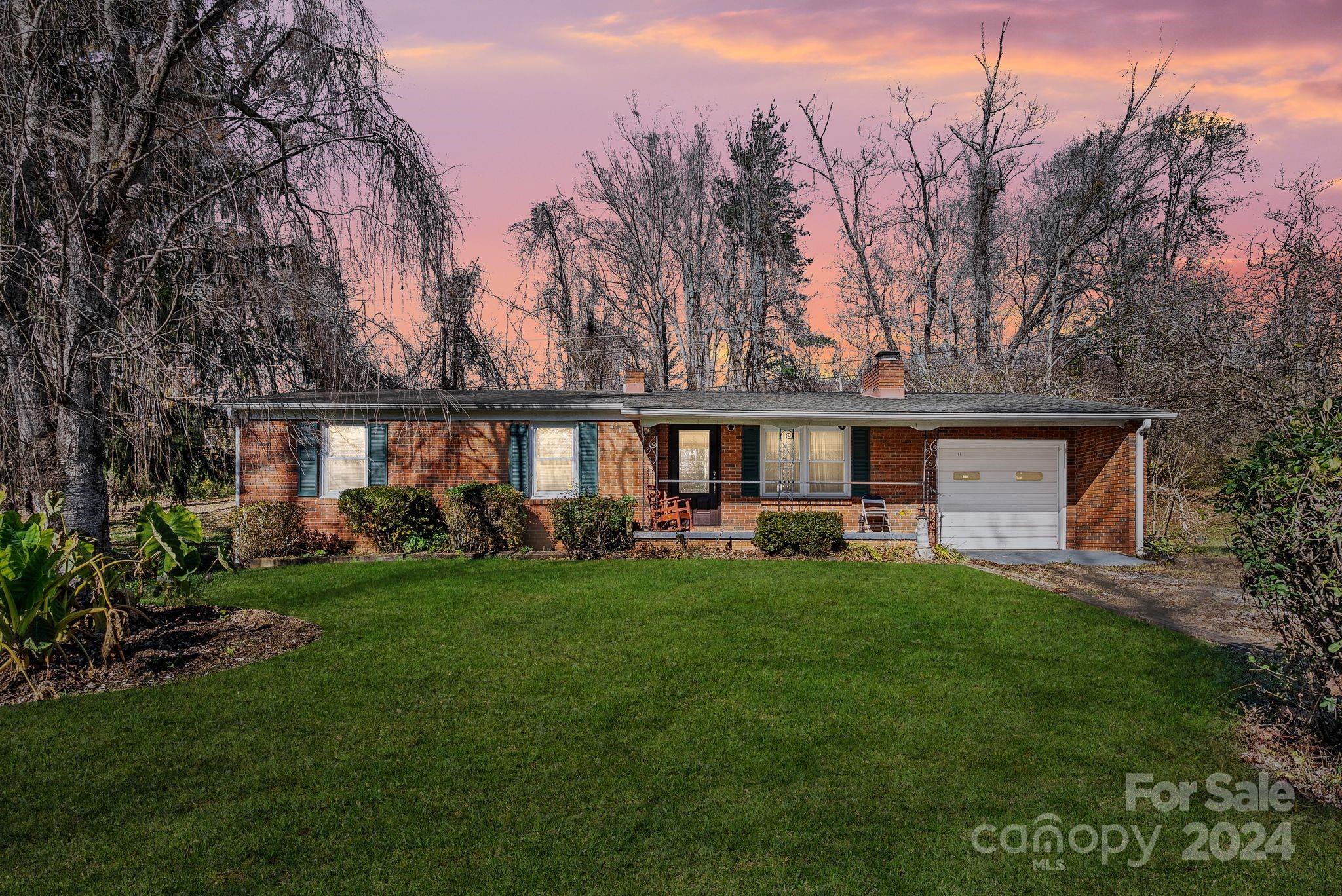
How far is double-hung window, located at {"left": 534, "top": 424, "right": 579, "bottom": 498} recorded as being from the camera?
42.1ft

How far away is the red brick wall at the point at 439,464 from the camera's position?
12.5 metres

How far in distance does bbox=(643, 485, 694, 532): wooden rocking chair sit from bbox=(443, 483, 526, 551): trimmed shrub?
233 cm

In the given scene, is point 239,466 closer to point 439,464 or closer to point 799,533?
point 439,464

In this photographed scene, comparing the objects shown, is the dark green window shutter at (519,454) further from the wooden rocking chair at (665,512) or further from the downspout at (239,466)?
the downspout at (239,466)

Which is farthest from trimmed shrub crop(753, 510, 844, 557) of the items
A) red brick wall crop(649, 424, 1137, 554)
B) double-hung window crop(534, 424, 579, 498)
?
double-hung window crop(534, 424, 579, 498)

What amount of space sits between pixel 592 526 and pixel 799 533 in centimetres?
355

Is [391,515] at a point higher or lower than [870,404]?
lower

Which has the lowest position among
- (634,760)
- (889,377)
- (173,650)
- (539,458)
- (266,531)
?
(634,760)

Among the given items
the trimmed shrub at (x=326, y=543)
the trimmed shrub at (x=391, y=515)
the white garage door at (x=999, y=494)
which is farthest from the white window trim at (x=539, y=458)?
the white garage door at (x=999, y=494)

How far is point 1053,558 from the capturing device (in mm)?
11914

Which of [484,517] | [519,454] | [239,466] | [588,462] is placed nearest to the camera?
[484,517]

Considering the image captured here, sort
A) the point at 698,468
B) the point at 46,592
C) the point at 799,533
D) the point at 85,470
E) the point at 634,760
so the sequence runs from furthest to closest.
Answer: the point at 698,468
the point at 799,533
the point at 85,470
the point at 46,592
the point at 634,760

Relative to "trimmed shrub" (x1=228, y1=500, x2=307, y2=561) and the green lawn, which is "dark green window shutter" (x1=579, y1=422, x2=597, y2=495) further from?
the green lawn

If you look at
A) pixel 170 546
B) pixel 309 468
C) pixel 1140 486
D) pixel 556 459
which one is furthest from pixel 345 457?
pixel 1140 486
